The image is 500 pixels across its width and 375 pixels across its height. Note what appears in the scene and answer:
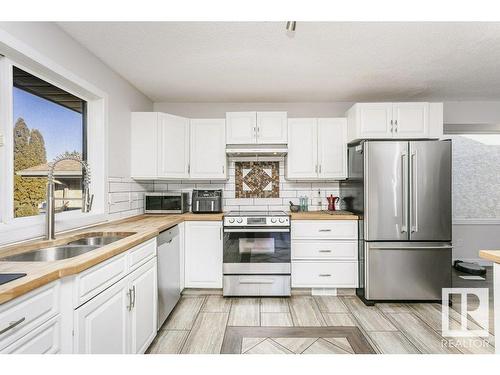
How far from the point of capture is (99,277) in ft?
4.81

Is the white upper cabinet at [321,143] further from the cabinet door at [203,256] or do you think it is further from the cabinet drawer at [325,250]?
the cabinet door at [203,256]

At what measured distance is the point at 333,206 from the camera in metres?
3.76

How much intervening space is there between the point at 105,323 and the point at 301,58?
8.19ft

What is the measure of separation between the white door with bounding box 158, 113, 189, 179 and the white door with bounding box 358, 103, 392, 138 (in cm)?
212

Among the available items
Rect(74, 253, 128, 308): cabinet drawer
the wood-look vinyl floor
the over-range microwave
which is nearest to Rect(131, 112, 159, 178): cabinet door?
the over-range microwave

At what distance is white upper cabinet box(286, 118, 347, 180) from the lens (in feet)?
11.8

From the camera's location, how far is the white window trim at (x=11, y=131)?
5.65ft

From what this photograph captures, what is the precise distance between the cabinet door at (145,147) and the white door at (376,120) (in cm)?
241

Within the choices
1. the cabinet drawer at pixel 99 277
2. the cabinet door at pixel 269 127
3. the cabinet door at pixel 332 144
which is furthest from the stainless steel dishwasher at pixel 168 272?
the cabinet door at pixel 332 144

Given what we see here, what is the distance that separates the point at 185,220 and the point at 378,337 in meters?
2.18

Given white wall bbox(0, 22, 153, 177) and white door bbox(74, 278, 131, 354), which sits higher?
white wall bbox(0, 22, 153, 177)

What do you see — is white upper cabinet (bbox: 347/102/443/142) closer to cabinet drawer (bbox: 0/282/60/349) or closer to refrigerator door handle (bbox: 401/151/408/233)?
→ refrigerator door handle (bbox: 401/151/408/233)

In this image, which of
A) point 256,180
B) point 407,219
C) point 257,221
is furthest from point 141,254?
point 407,219
